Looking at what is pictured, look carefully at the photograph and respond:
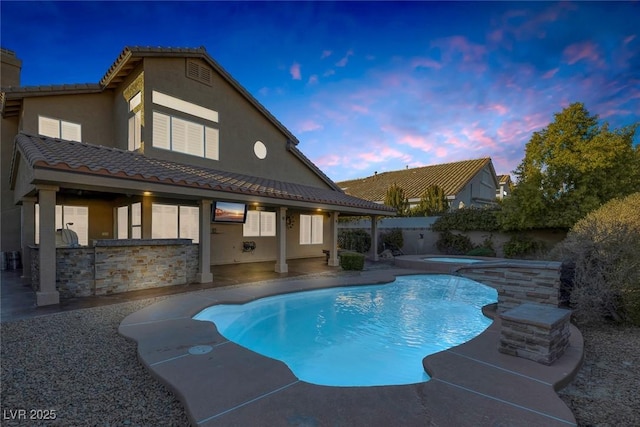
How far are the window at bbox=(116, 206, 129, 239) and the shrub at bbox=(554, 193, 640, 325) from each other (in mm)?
14599

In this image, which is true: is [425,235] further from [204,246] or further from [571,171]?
[204,246]

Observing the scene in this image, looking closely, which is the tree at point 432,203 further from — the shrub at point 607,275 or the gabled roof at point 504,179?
the gabled roof at point 504,179

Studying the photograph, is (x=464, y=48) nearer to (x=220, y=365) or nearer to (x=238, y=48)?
(x=238, y=48)

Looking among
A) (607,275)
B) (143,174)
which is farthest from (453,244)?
(143,174)

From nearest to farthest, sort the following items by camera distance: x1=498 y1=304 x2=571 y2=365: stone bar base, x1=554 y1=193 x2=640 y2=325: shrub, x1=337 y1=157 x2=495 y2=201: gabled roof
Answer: x1=498 y1=304 x2=571 y2=365: stone bar base, x1=554 y1=193 x2=640 y2=325: shrub, x1=337 y1=157 x2=495 y2=201: gabled roof

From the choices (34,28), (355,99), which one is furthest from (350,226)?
(34,28)

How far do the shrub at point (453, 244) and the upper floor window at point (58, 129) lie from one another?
62.3 ft

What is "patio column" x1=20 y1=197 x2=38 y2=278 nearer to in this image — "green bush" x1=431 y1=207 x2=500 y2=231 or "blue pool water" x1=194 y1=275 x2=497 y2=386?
"blue pool water" x1=194 y1=275 x2=497 y2=386

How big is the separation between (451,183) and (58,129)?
79.6 ft

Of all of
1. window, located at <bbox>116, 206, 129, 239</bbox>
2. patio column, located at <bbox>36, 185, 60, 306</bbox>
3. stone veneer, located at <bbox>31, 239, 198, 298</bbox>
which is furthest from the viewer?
window, located at <bbox>116, 206, 129, 239</bbox>

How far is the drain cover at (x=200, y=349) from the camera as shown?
4236mm

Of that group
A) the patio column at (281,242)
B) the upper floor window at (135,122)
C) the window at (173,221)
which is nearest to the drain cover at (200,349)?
the patio column at (281,242)

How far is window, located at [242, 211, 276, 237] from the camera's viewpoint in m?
15.4

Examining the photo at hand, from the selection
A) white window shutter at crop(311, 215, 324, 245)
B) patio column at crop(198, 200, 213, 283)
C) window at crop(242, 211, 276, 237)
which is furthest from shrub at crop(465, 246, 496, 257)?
patio column at crop(198, 200, 213, 283)
